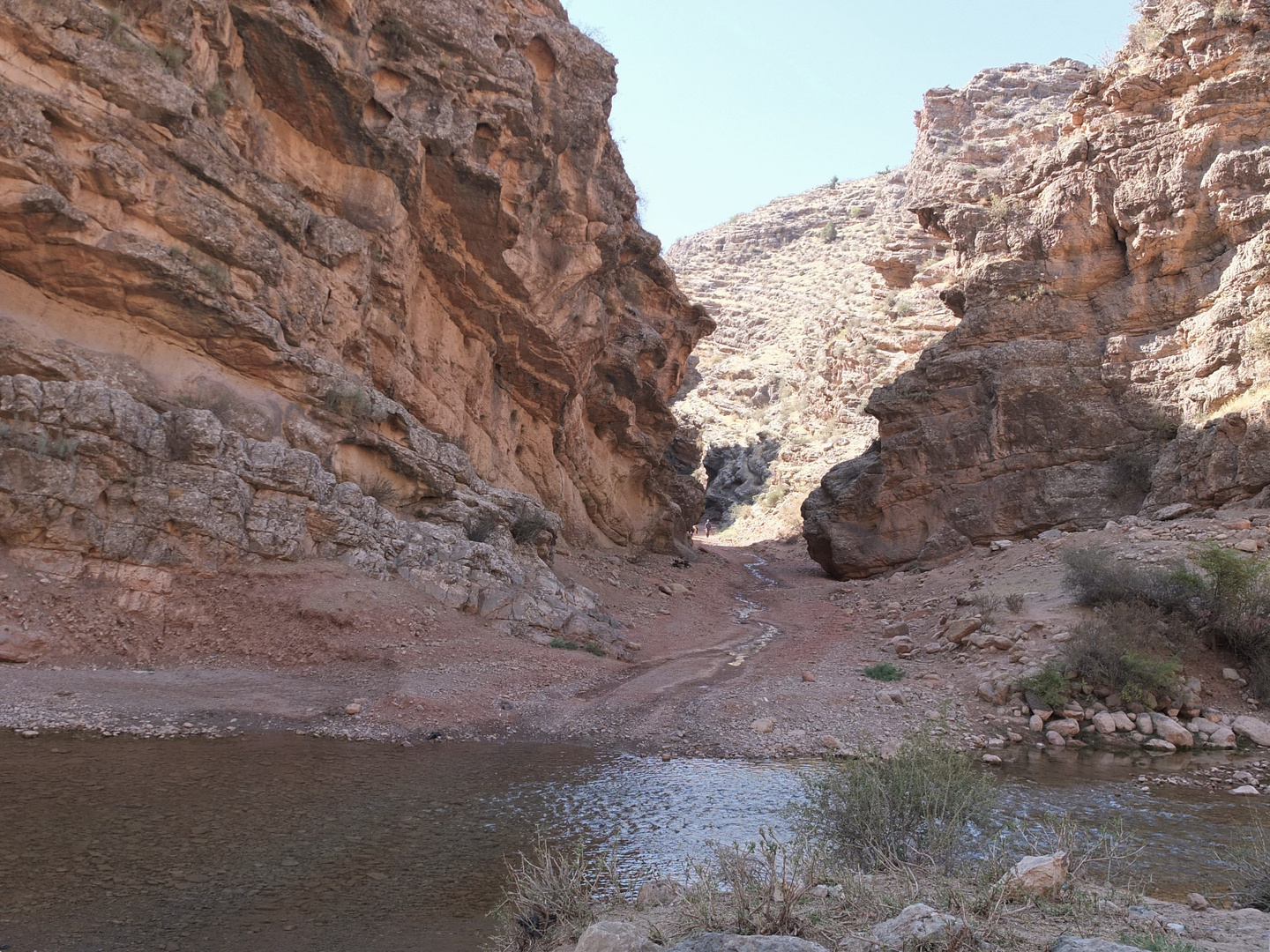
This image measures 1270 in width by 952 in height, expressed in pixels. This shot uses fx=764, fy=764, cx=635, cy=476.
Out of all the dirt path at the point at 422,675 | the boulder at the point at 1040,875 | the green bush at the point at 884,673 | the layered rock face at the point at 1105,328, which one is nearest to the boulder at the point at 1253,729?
the dirt path at the point at 422,675

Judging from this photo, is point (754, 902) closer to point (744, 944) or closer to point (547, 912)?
point (744, 944)

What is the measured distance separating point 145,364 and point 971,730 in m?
14.3

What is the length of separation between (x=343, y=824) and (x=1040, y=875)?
5216 mm

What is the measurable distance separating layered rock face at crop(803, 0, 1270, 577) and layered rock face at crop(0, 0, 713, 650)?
1253 cm

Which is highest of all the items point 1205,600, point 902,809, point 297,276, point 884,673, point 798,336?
point 798,336

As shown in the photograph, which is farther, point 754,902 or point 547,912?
point 547,912

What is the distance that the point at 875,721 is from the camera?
10.6 m

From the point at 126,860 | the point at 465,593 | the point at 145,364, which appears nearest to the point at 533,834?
the point at 126,860

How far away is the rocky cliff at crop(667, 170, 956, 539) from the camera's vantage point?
4922 cm

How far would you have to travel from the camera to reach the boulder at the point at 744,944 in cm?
336

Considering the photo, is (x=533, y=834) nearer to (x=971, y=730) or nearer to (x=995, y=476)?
(x=971, y=730)

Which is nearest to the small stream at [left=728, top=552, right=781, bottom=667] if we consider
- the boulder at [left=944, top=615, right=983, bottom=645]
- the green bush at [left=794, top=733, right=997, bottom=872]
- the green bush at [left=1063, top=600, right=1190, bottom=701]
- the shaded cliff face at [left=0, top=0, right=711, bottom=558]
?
the boulder at [left=944, top=615, right=983, bottom=645]

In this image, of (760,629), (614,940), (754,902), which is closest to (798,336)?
(760,629)

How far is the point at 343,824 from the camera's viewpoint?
6406mm
